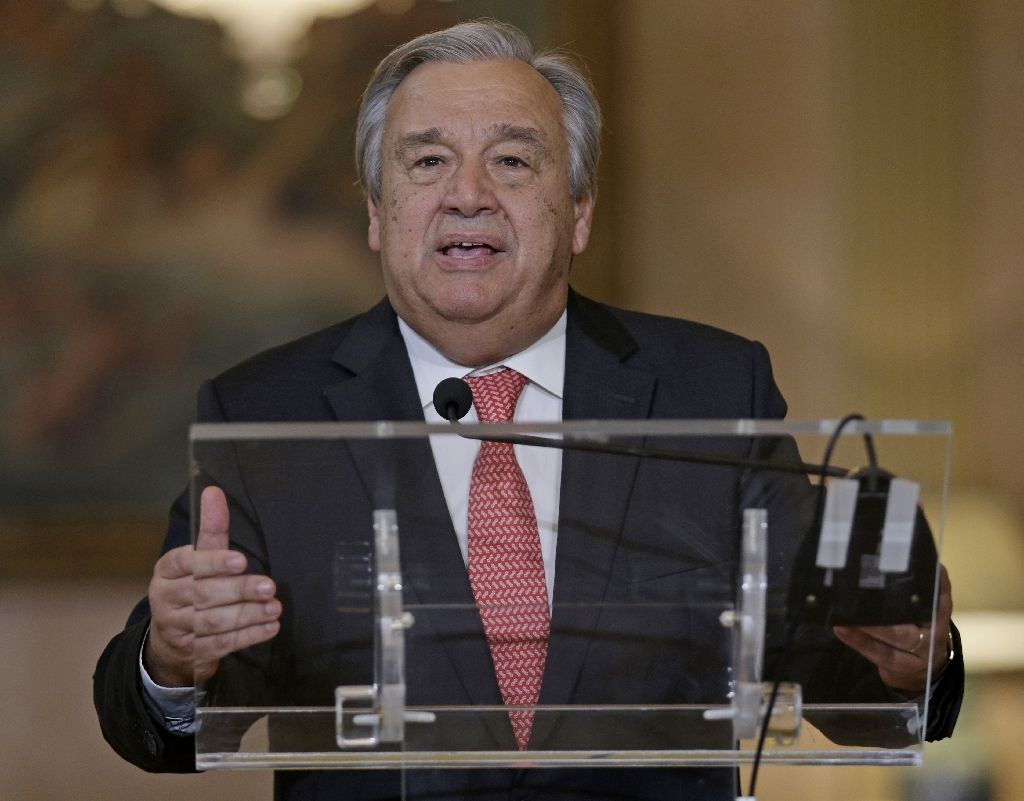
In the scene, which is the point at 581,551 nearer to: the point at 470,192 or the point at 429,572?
the point at 429,572

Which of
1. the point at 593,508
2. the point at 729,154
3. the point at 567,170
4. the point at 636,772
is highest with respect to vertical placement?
the point at 729,154

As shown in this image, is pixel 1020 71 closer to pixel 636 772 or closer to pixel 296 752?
pixel 636 772

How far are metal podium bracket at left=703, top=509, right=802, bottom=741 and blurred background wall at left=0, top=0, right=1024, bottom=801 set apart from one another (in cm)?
291

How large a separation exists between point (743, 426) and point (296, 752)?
0.60 metres

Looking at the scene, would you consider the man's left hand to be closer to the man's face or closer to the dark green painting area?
the man's face

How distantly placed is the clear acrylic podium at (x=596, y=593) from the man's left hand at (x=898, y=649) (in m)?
0.02

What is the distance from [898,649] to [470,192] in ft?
3.34

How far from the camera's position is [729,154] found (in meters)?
4.51

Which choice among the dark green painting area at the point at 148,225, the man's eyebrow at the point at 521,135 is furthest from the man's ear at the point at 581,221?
the dark green painting area at the point at 148,225

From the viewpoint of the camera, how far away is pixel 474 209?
2232 millimetres

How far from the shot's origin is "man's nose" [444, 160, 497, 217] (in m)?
2.23

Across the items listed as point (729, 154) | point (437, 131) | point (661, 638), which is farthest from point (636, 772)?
point (729, 154)

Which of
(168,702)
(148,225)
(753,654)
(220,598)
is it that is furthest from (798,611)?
(148,225)

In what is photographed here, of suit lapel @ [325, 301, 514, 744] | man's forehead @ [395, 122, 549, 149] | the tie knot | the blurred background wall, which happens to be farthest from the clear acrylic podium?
the blurred background wall
